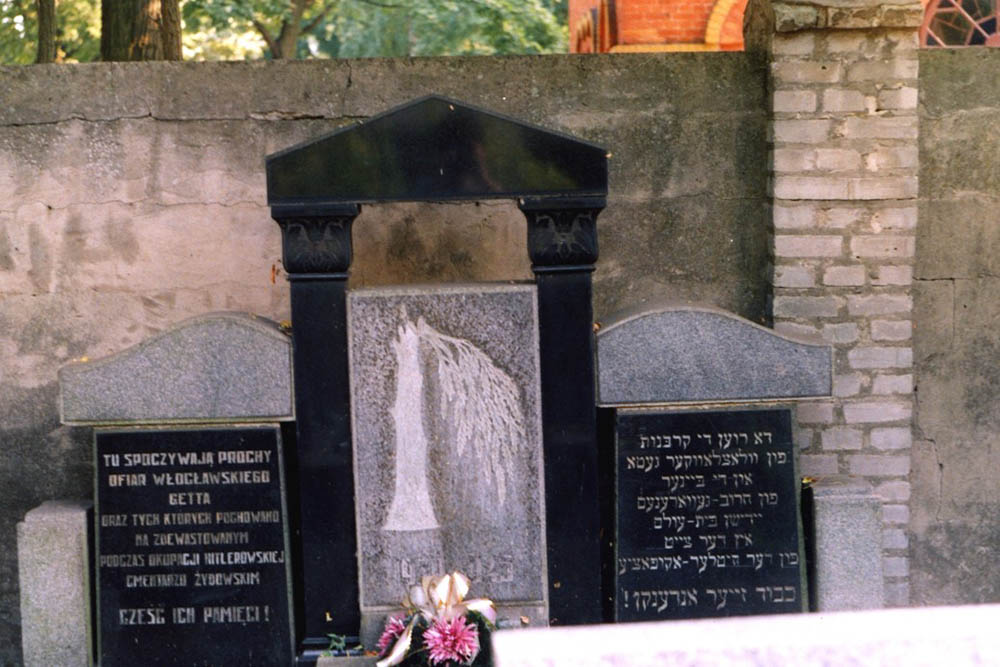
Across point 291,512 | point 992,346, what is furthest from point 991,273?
point 291,512

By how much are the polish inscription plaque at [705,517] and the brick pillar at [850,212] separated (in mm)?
680

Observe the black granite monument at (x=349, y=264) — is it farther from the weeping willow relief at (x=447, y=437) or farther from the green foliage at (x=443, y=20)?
the green foliage at (x=443, y=20)

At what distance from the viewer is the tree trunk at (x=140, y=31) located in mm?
7246

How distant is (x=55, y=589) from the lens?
4.76 m

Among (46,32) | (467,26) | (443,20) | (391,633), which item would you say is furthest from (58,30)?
(391,633)

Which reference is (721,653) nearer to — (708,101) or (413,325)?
(413,325)

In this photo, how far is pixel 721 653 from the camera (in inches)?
76.1

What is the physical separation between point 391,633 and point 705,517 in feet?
4.03

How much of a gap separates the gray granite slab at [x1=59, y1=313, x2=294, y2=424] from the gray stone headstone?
0.30 metres

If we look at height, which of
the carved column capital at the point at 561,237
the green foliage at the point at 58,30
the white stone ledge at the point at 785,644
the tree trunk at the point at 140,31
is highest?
the green foliage at the point at 58,30

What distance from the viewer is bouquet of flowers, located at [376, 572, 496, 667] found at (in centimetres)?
441

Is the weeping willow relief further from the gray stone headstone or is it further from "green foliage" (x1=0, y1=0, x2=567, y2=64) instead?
"green foliage" (x1=0, y1=0, x2=567, y2=64)

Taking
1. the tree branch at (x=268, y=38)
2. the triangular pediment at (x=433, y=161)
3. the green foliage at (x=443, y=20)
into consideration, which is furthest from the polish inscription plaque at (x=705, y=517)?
the tree branch at (x=268, y=38)

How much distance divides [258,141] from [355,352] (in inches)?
53.8
